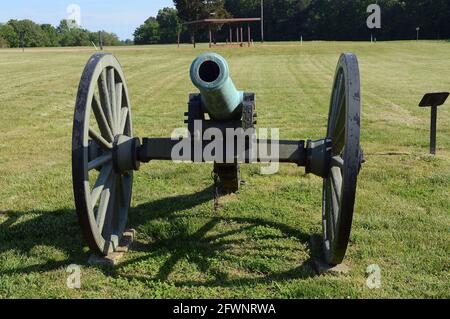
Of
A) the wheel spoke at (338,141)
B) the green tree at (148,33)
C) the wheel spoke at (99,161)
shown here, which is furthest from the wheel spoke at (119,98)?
the green tree at (148,33)

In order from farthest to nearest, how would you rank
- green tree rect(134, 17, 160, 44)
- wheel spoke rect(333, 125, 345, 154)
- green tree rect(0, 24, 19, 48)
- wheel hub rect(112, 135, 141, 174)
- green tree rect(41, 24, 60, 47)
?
green tree rect(134, 17, 160, 44)
green tree rect(41, 24, 60, 47)
green tree rect(0, 24, 19, 48)
wheel hub rect(112, 135, 141, 174)
wheel spoke rect(333, 125, 345, 154)

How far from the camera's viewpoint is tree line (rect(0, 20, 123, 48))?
84.0 meters

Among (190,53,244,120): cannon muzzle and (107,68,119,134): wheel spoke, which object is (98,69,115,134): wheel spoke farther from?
(190,53,244,120): cannon muzzle

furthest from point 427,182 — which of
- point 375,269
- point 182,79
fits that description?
point 182,79

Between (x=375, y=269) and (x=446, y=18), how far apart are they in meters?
67.8

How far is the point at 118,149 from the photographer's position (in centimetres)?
400

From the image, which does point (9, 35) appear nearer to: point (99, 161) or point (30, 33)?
point (30, 33)

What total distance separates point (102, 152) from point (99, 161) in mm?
251

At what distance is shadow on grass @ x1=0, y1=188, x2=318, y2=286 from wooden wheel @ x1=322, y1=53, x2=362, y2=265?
1.55 ft

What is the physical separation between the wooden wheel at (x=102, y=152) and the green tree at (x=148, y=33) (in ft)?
302

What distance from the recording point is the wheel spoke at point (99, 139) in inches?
139

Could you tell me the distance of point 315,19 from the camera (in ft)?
263

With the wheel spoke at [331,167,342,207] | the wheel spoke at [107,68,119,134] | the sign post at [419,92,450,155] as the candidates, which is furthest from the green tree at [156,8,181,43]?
the wheel spoke at [331,167,342,207]

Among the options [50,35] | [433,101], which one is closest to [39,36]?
[50,35]
